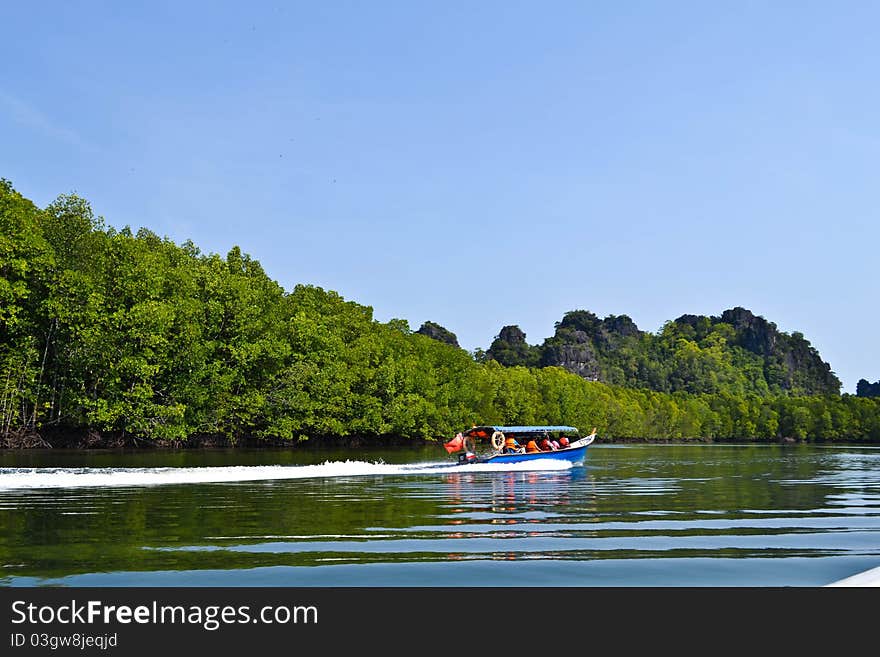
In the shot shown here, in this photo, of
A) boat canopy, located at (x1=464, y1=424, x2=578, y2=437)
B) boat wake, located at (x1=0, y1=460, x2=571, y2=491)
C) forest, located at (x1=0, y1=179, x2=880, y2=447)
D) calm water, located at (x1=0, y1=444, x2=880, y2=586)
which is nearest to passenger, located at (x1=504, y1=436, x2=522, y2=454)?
boat canopy, located at (x1=464, y1=424, x2=578, y2=437)

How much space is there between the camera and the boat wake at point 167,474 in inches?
1366

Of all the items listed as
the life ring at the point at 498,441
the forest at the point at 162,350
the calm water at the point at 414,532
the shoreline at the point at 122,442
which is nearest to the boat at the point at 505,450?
the life ring at the point at 498,441

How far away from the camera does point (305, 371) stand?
9119 cm

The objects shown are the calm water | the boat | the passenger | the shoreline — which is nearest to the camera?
the calm water

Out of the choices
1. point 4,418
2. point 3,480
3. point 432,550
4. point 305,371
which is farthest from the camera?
point 305,371

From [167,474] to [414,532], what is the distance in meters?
21.6

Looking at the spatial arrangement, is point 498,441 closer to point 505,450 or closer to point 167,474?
point 505,450

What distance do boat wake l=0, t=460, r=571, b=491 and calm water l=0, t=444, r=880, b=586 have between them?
0.16 m

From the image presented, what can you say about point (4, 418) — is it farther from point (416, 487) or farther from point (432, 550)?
point (432, 550)

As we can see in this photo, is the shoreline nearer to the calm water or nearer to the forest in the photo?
the forest

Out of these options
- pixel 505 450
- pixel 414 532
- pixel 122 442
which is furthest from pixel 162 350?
pixel 414 532

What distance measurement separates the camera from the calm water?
1471 centimetres
